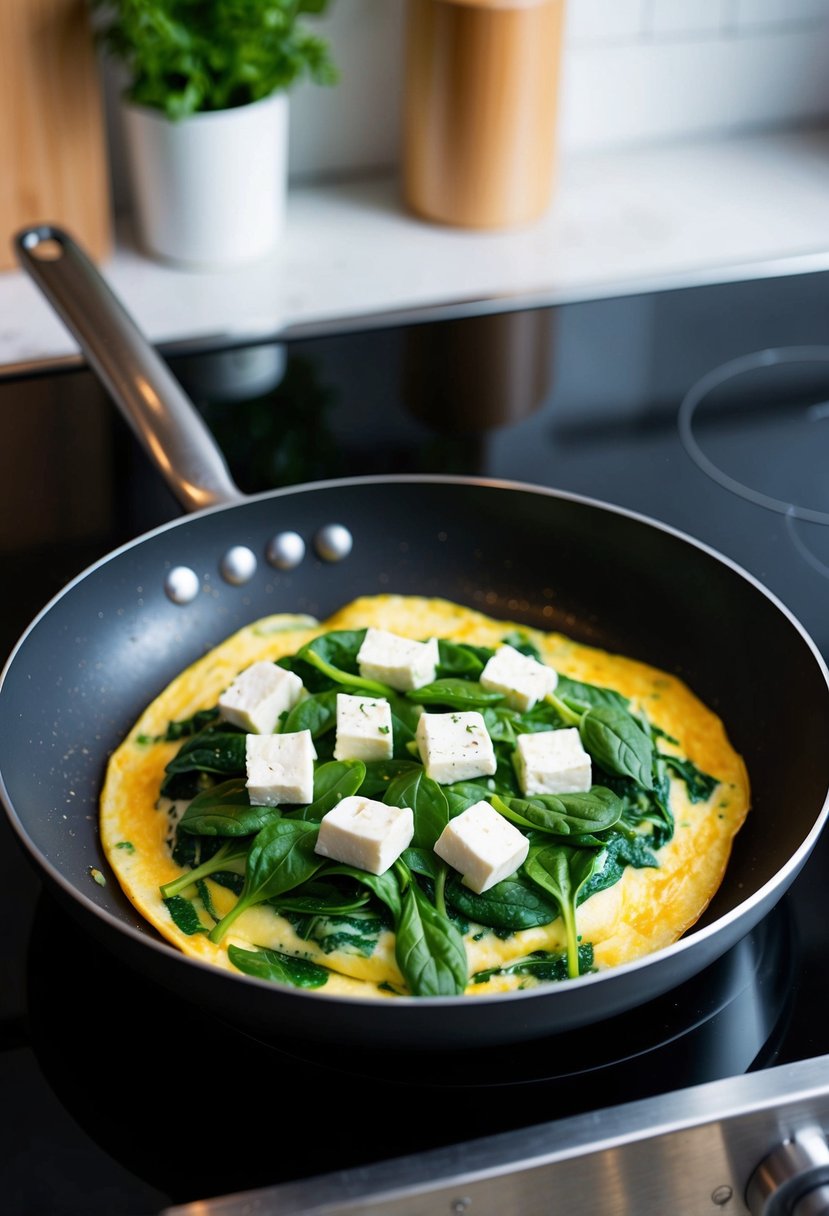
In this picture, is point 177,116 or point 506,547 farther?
point 177,116

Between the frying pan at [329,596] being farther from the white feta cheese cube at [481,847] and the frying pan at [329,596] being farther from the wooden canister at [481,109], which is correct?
the wooden canister at [481,109]

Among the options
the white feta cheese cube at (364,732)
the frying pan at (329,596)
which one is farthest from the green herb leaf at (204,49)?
the white feta cheese cube at (364,732)

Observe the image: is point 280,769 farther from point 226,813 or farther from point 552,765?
point 552,765

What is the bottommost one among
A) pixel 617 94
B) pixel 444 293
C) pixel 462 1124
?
pixel 462 1124

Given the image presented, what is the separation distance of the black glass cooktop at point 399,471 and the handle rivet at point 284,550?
0.39ft

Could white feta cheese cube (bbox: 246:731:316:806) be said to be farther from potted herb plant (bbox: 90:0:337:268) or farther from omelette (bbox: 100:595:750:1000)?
potted herb plant (bbox: 90:0:337:268)

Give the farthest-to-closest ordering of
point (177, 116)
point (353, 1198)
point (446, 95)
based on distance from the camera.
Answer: point (446, 95)
point (177, 116)
point (353, 1198)

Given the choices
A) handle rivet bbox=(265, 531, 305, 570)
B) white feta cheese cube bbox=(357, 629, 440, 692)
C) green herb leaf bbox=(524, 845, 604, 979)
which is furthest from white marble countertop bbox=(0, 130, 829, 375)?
green herb leaf bbox=(524, 845, 604, 979)

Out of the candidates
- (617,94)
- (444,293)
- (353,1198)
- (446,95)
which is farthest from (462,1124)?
(617,94)

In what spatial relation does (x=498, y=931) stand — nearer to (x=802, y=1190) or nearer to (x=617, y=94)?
(x=802, y=1190)

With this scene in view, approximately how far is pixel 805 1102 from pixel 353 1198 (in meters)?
0.24

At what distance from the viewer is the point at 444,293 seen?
1522 mm

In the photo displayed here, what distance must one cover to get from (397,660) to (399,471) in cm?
35

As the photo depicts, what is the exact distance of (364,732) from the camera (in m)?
0.89
